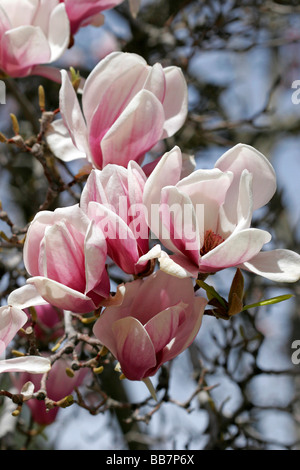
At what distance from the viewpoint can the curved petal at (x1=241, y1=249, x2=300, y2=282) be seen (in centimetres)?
70

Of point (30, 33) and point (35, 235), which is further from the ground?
point (30, 33)

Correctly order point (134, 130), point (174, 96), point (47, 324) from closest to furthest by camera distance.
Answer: point (134, 130)
point (174, 96)
point (47, 324)

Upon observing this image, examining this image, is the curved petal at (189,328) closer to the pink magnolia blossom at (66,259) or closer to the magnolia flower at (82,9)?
the pink magnolia blossom at (66,259)

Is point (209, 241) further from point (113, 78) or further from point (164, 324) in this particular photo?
point (113, 78)

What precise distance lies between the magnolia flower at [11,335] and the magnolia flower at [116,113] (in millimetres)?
243

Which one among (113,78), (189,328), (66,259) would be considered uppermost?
(113,78)

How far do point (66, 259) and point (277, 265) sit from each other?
253 mm

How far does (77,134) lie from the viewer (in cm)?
85

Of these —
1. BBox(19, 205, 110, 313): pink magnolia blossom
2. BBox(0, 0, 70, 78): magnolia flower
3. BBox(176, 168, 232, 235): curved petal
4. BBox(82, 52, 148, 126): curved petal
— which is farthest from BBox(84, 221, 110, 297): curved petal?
BBox(0, 0, 70, 78): magnolia flower

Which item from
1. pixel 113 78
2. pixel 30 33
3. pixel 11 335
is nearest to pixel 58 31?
pixel 30 33

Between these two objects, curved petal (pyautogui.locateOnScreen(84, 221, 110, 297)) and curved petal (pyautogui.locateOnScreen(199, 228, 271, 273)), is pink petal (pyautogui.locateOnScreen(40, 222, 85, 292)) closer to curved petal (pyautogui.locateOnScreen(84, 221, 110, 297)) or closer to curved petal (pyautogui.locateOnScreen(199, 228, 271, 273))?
curved petal (pyautogui.locateOnScreen(84, 221, 110, 297))

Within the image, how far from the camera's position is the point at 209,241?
75cm

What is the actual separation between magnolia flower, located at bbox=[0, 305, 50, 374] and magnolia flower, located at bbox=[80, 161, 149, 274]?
5.3 inches

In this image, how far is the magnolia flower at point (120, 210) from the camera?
2.27 feet
